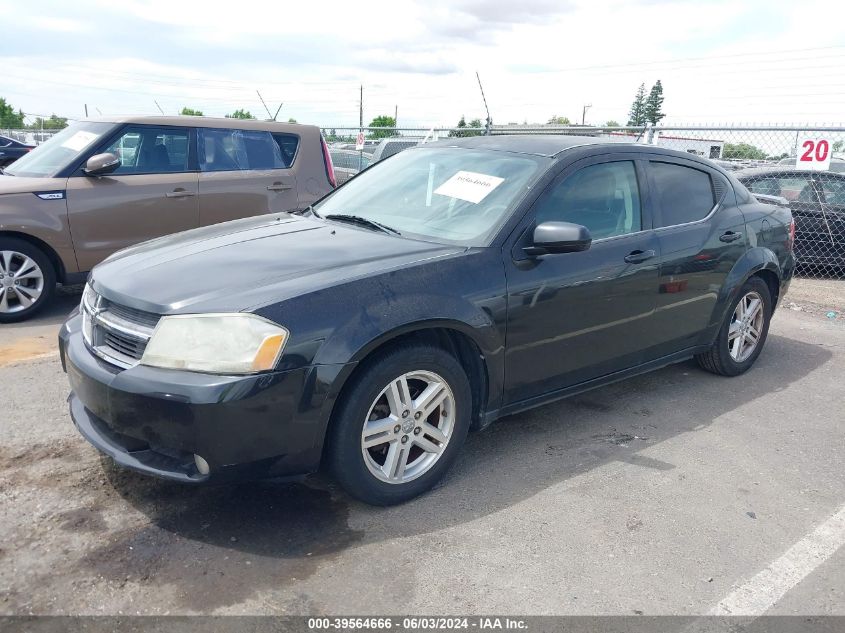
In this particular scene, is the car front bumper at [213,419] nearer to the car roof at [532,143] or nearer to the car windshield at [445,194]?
the car windshield at [445,194]

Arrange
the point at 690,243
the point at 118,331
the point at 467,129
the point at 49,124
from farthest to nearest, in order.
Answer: the point at 49,124 < the point at 467,129 < the point at 690,243 < the point at 118,331

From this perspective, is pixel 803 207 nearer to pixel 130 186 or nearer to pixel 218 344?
pixel 130 186

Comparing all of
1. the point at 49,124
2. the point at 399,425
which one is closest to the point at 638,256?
the point at 399,425

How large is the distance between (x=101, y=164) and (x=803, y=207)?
8163mm

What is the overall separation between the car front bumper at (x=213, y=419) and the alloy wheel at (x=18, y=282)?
12.2 feet

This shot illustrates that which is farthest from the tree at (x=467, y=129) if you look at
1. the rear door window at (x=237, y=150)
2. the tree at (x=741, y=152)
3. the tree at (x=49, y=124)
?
the tree at (x=49, y=124)

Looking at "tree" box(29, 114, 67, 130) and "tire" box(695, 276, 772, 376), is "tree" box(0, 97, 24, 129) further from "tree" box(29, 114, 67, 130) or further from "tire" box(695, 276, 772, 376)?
"tire" box(695, 276, 772, 376)

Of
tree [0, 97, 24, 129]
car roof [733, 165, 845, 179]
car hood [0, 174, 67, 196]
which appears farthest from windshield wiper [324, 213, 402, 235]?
tree [0, 97, 24, 129]

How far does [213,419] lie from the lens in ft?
8.88

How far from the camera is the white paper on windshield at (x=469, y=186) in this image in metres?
3.85

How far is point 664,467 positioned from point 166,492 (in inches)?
97.9

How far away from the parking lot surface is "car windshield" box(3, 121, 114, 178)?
9.46 feet

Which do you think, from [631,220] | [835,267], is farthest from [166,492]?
[835,267]

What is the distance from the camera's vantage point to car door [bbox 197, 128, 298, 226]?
6996 millimetres
